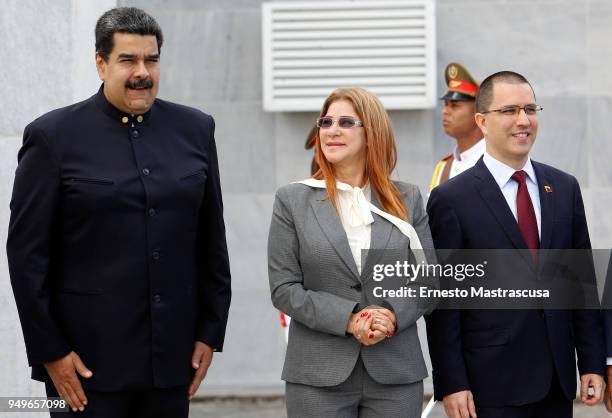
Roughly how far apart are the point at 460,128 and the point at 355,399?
304cm

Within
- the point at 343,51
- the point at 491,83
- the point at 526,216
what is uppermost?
the point at 343,51

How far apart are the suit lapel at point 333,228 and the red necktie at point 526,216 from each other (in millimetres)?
702

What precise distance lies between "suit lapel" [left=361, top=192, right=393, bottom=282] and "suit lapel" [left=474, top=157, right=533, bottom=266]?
0.42 m

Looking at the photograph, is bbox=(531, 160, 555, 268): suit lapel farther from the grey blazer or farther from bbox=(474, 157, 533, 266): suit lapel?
the grey blazer

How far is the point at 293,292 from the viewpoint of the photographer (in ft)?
14.1

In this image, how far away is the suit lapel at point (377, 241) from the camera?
4340 mm

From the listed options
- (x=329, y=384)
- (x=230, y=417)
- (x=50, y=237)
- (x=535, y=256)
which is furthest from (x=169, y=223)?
(x=230, y=417)

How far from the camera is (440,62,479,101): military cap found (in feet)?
23.3

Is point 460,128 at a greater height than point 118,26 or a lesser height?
greater

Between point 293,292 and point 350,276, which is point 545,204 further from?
point 293,292

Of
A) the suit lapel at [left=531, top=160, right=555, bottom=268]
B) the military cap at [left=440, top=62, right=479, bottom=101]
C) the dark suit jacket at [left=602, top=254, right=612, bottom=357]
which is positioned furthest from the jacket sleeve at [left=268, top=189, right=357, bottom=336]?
the military cap at [left=440, top=62, right=479, bottom=101]

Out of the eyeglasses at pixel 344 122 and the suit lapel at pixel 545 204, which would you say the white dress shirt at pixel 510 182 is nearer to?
the suit lapel at pixel 545 204

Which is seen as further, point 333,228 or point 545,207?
point 545,207

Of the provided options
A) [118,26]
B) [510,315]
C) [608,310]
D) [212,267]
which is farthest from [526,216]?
[118,26]
